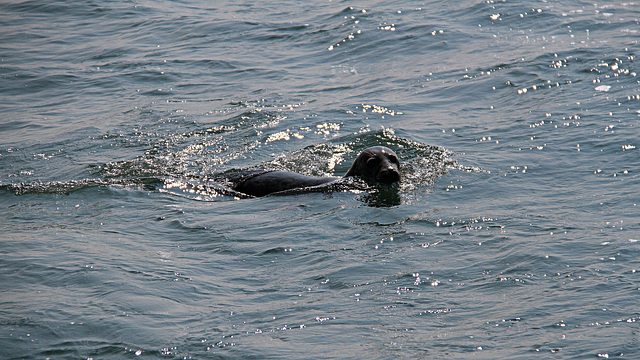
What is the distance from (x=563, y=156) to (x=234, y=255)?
15.6 ft

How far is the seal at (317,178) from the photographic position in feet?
26.9

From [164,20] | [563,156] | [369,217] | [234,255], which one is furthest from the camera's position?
[164,20]

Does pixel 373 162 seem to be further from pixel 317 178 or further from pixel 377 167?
pixel 317 178

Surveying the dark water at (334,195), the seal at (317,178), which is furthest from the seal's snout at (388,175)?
the dark water at (334,195)

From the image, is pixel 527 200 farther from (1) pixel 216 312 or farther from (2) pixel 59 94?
(2) pixel 59 94

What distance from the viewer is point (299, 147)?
10.3 metres

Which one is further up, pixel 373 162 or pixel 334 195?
pixel 373 162

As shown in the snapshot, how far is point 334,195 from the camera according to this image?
8086 mm

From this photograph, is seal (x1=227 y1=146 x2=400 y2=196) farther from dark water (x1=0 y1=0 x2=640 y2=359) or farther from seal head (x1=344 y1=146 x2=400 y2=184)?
dark water (x1=0 y1=0 x2=640 y2=359)

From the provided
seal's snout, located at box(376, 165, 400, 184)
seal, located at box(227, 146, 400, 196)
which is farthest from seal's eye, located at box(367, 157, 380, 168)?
seal's snout, located at box(376, 165, 400, 184)

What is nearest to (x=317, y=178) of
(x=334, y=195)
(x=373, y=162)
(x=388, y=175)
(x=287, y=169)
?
(x=334, y=195)

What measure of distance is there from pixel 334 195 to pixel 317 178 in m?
0.37

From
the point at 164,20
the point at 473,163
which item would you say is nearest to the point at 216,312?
the point at 473,163

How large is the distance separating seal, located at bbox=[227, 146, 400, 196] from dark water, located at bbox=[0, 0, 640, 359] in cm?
25
